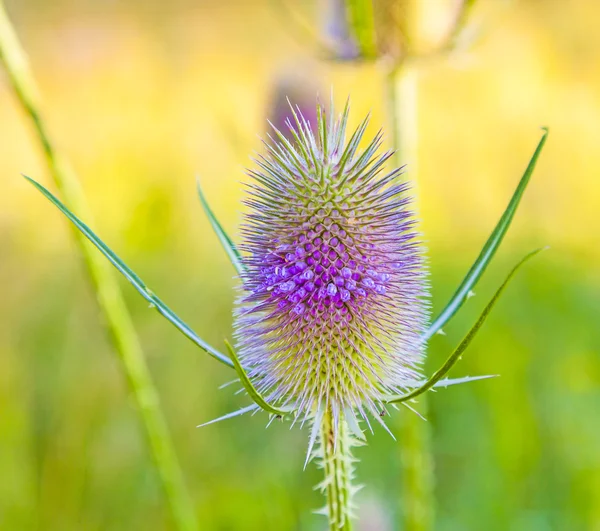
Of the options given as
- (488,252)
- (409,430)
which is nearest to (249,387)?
(488,252)

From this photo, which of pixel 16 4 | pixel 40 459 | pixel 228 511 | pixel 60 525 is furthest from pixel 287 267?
pixel 16 4

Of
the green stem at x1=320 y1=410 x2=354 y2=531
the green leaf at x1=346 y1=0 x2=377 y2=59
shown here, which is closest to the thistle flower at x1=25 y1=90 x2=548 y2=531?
the green stem at x1=320 y1=410 x2=354 y2=531

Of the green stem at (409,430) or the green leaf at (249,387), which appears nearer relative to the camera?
the green leaf at (249,387)

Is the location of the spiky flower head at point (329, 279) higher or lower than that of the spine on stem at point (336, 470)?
higher

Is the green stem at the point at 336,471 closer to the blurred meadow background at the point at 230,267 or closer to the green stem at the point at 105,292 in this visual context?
the blurred meadow background at the point at 230,267

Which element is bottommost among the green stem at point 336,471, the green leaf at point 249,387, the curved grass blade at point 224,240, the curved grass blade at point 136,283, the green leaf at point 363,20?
the green stem at point 336,471

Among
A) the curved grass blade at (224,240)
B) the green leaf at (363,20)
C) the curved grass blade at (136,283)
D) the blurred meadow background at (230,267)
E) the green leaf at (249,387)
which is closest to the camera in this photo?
the green leaf at (249,387)

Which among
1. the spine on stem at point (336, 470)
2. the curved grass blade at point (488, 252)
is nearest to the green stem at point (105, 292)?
the spine on stem at point (336, 470)

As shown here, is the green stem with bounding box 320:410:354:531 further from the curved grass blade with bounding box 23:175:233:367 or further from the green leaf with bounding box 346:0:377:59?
A: the green leaf with bounding box 346:0:377:59
